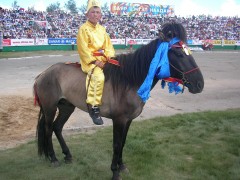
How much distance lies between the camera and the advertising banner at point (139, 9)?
51.8 m

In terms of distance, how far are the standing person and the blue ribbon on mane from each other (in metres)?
0.64

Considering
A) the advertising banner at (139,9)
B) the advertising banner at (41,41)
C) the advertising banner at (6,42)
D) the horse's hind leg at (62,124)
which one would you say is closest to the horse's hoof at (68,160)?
the horse's hind leg at (62,124)

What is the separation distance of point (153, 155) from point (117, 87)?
5.53 ft

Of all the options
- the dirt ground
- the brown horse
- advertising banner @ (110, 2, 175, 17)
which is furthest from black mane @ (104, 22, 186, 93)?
advertising banner @ (110, 2, 175, 17)

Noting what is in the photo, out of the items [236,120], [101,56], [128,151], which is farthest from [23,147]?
[236,120]

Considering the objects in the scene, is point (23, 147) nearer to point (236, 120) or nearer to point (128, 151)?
point (128, 151)

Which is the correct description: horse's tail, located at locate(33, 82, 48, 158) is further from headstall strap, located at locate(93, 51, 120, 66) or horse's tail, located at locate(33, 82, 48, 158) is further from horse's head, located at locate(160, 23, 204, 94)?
horse's head, located at locate(160, 23, 204, 94)

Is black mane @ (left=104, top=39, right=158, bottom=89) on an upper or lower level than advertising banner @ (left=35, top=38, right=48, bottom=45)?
upper

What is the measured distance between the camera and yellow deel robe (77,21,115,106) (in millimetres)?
4348

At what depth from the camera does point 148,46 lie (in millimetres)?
4305

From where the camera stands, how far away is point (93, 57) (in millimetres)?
4461

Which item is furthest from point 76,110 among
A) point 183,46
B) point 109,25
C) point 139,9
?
A: point 139,9

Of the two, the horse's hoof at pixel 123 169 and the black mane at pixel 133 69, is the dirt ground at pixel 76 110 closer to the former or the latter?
the horse's hoof at pixel 123 169

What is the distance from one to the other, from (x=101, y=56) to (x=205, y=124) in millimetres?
3838
